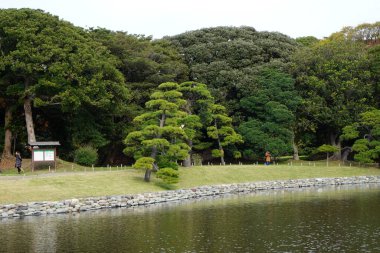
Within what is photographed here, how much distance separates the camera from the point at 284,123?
5403 cm

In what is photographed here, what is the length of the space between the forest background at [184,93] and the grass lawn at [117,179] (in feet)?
8.69

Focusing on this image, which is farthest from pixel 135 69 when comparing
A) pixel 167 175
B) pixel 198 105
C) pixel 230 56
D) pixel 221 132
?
pixel 167 175

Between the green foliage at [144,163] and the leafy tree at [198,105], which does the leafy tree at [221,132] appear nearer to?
the leafy tree at [198,105]

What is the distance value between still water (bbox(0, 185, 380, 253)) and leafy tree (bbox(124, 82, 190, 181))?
21.3 feet

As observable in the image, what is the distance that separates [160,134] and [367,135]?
2646 centimetres

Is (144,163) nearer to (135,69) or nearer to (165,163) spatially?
(165,163)

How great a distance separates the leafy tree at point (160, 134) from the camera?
38.3 metres

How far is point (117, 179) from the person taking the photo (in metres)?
36.5

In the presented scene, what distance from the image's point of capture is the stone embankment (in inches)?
1117

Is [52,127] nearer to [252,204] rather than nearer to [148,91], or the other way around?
[148,91]

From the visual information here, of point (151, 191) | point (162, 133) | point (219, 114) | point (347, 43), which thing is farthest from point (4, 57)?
point (347, 43)

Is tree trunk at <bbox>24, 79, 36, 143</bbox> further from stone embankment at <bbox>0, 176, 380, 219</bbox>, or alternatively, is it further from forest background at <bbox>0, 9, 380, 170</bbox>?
stone embankment at <bbox>0, 176, 380, 219</bbox>

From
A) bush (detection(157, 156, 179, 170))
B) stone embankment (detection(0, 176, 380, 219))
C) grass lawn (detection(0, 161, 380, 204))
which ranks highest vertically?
bush (detection(157, 156, 179, 170))

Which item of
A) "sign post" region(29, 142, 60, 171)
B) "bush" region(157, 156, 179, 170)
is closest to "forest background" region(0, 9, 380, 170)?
"bush" region(157, 156, 179, 170)
